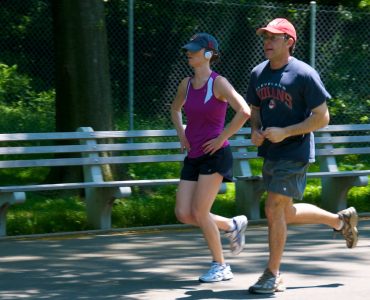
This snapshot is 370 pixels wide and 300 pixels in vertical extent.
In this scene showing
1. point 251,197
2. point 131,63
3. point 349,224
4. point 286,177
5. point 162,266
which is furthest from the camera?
point 131,63

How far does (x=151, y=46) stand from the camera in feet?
47.3

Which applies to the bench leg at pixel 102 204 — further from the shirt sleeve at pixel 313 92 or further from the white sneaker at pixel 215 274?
the shirt sleeve at pixel 313 92

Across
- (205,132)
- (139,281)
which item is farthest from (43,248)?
(205,132)

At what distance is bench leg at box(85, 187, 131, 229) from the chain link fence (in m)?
3.18

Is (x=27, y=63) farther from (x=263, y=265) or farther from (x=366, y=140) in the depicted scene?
(x=263, y=265)

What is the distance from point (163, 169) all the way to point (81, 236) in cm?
352

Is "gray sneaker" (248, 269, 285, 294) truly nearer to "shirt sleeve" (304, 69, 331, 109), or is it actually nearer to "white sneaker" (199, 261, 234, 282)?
"white sneaker" (199, 261, 234, 282)

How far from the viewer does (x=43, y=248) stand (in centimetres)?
964

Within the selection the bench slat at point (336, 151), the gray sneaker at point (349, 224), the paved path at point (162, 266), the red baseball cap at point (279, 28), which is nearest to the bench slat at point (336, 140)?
the bench slat at point (336, 151)

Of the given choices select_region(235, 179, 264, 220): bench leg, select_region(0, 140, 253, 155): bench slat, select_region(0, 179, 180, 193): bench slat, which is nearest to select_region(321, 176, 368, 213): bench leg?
select_region(235, 179, 264, 220): bench leg

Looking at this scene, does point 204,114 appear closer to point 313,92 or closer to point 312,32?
point 313,92

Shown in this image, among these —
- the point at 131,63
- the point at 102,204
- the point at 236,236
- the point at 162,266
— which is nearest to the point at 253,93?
the point at 236,236

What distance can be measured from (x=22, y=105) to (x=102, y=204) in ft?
14.1

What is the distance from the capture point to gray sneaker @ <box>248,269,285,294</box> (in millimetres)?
7578
